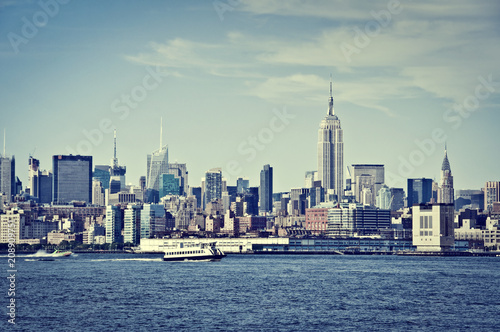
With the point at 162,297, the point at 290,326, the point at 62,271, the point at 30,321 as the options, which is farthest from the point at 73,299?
the point at 62,271

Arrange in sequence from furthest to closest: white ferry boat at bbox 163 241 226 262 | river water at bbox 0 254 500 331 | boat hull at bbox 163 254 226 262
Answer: white ferry boat at bbox 163 241 226 262 → boat hull at bbox 163 254 226 262 → river water at bbox 0 254 500 331

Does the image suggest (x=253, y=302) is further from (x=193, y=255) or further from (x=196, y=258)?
(x=196, y=258)

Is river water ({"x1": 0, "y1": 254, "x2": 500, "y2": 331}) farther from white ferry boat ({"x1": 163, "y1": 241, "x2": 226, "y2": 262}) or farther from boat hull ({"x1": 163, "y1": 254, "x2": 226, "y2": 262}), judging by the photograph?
white ferry boat ({"x1": 163, "y1": 241, "x2": 226, "y2": 262})

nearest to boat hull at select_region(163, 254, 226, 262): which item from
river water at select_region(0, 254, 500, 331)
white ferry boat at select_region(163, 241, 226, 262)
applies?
white ferry boat at select_region(163, 241, 226, 262)

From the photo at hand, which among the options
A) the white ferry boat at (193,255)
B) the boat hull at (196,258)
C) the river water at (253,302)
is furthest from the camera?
the white ferry boat at (193,255)

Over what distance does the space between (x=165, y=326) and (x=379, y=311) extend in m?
18.9

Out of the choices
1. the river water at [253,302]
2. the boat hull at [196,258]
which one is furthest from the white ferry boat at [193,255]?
the river water at [253,302]

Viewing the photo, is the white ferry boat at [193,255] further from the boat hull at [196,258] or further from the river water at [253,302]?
the river water at [253,302]

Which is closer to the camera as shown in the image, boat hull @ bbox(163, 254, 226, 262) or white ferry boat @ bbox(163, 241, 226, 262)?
boat hull @ bbox(163, 254, 226, 262)

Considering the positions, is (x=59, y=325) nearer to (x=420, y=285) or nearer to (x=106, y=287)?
(x=106, y=287)

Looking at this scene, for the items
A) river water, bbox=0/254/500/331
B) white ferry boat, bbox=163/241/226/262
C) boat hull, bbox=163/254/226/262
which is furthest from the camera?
white ferry boat, bbox=163/241/226/262

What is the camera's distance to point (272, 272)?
138875 mm

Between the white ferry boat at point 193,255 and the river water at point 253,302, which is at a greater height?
the white ferry boat at point 193,255

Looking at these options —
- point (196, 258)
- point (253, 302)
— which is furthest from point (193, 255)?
point (253, 302)
